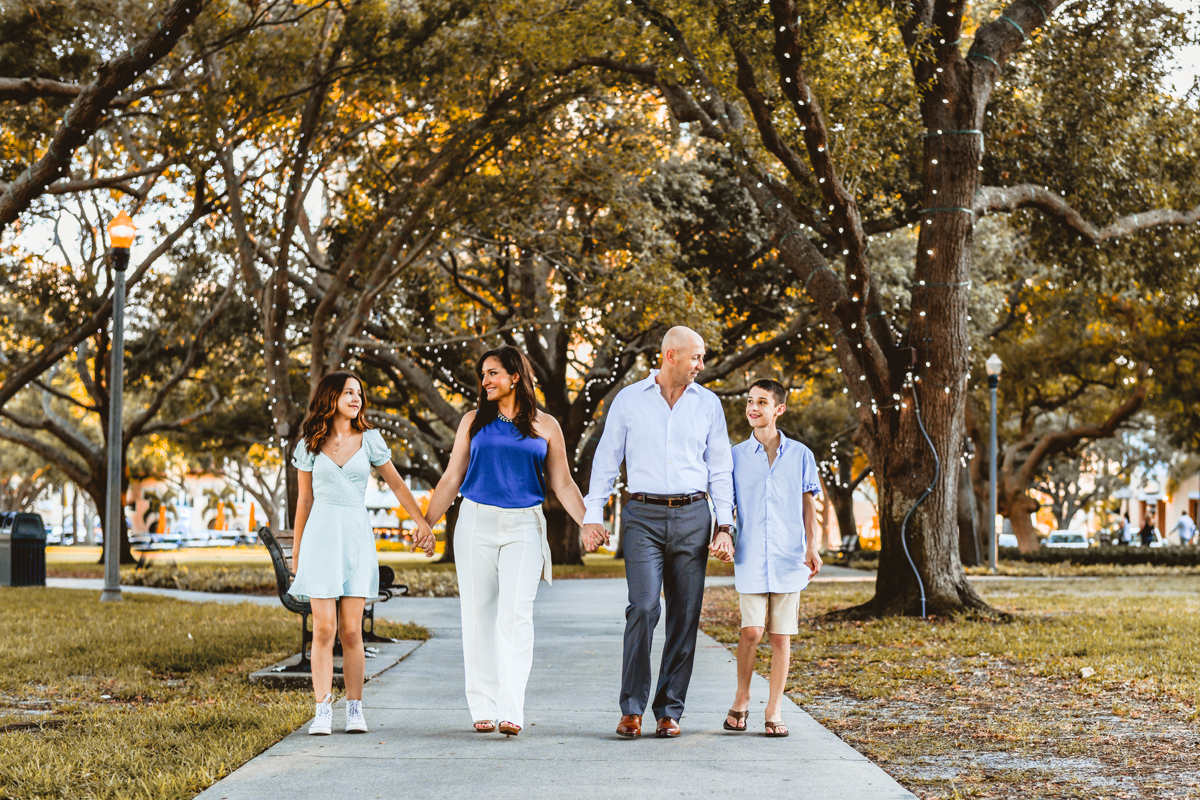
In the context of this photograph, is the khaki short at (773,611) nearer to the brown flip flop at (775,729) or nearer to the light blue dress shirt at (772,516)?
the light blue dress shirt at (772,516)

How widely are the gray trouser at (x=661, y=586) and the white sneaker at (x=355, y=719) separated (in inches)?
51.4

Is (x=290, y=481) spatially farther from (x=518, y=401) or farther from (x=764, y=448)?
(x=764, y=448)

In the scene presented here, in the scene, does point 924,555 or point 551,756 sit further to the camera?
point 924,555

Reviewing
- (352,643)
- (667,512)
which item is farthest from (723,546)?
(352,643)

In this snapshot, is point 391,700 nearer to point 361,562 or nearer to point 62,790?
point 361,562

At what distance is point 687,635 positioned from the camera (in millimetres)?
5598

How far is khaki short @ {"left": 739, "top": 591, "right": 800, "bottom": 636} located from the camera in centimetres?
579

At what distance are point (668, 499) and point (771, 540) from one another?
23.5 inches

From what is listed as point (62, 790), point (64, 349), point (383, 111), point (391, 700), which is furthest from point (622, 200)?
point (62, 790)

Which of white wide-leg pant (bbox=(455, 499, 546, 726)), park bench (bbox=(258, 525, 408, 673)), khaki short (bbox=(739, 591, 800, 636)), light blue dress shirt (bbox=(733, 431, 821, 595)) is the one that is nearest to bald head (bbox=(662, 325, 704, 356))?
light blue dress shirt (bbox=(733, 431, 821, 595))

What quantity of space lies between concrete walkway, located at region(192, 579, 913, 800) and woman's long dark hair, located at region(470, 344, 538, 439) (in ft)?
5.09

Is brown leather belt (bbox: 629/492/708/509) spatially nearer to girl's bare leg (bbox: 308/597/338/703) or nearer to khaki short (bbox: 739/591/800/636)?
khaki short (bbox: 739/591/800/636)

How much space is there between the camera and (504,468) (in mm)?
5703

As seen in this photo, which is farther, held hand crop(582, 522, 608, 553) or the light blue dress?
the light blue dress
